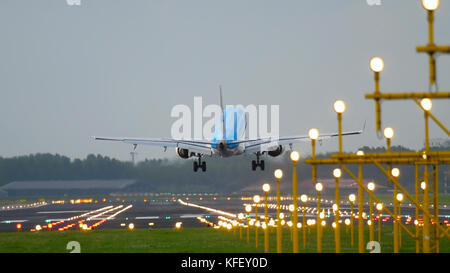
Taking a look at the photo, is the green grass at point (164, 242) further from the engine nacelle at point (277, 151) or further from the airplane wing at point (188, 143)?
the engine nacelle at point (277, 151)

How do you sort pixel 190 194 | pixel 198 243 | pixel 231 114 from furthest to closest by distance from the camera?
1. pixel 190 194
2. pixel 231 114
3. pixel 198 243

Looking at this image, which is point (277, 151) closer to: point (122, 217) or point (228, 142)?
point (228, 142)

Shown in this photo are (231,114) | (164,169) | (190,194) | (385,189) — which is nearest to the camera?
(231,114)

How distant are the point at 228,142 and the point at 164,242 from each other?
32.9 metres

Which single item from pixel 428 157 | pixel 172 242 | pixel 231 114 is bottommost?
pixel 172 242

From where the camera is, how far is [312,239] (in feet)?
143

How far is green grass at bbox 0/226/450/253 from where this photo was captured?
1448 inches

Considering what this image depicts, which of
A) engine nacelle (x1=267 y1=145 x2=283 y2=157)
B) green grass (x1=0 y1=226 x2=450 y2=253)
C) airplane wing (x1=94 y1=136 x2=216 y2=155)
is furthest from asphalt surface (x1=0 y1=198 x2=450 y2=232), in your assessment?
green grass (x1=0 y1=226 x2=450 y2=253)

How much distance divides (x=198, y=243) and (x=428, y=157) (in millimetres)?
19831

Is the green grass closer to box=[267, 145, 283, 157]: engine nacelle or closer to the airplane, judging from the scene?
the airplane

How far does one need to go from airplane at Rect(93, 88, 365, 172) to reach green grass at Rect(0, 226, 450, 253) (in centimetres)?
2157
